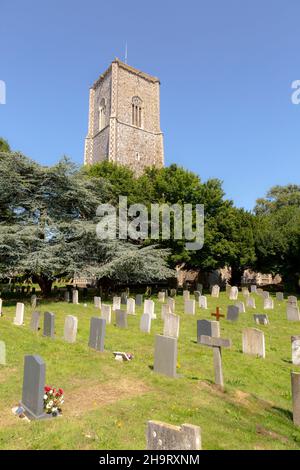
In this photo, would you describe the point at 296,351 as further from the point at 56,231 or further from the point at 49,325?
the point at 56,231

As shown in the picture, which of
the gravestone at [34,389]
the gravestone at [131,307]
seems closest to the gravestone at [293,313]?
the gravestone at [131,307]

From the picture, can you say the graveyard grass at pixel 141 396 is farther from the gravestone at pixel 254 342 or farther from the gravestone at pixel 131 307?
the gravestone at pixel 131 307

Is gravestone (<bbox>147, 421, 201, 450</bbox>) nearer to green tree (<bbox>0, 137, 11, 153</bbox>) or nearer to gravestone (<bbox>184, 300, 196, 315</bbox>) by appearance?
gravestone (<bbox>184, 300, 196, 315</bbox>)

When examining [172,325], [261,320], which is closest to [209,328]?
[172,325]

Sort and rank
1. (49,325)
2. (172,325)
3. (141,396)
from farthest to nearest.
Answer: (172,325), (49,325), (141,396)

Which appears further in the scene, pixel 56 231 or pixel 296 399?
pixel 56 231

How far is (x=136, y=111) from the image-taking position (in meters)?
47.4

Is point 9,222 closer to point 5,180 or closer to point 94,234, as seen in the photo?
point 5,180

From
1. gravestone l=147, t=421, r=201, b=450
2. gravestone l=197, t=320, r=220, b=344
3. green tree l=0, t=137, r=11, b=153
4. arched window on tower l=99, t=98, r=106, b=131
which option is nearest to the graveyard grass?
gravestone l=197, t=320, r=220, b=344

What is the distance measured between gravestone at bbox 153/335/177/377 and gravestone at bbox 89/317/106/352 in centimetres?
205

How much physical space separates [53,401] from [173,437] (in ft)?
8.63

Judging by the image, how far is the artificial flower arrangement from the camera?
509 cm

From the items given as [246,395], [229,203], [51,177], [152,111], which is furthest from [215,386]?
[152,111]

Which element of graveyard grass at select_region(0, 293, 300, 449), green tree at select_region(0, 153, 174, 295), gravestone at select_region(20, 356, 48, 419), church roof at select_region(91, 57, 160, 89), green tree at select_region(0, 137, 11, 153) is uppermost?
church roof at select_region(91, 57, 160, 89)
